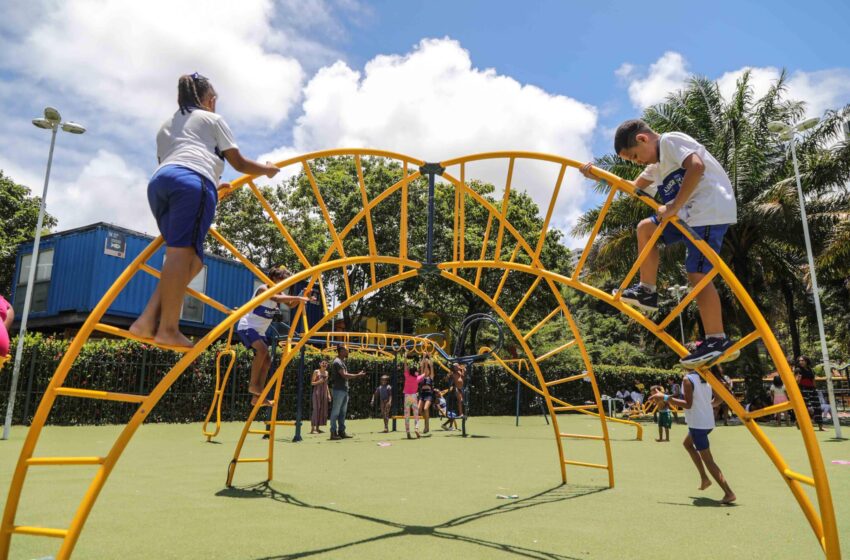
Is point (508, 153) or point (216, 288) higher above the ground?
point (216, 288)

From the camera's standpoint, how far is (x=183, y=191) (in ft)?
9.43

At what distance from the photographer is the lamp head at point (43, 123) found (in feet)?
36.3

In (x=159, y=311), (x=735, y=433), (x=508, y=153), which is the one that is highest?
(x=508, y=153)

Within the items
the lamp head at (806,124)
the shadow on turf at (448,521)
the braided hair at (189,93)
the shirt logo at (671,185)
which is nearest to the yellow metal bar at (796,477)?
the shadow on turf at (448,521)

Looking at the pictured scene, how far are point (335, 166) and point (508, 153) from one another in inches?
943

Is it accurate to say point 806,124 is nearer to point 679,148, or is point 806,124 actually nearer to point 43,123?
point 679,148

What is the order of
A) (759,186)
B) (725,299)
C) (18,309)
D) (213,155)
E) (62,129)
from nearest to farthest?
(213,155)
(62,129)
(759,186)
(18,309)
(725,299)

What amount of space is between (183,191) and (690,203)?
9.11 ft

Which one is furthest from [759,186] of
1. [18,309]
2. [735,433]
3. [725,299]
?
[18,309]

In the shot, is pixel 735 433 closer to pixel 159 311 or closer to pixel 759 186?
pixel 759 186

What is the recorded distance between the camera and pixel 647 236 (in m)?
3.80

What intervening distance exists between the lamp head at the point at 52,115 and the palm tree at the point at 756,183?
15.9 m

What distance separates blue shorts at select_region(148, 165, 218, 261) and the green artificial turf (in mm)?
1917

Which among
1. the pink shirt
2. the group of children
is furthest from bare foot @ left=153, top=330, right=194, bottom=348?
the pink shirt
